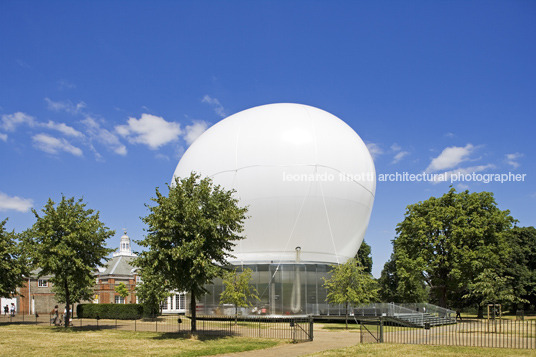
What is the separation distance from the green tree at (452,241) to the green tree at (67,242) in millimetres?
24393

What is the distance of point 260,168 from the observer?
36.8 metres

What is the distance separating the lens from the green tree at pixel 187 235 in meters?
21.8

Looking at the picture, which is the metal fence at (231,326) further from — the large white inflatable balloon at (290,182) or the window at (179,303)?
the window at (179,303)

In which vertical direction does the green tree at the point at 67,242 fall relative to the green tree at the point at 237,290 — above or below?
above

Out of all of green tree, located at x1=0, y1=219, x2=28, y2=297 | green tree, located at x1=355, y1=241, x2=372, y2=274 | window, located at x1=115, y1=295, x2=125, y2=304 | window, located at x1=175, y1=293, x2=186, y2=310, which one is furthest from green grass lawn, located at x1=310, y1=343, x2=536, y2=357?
window, located at x1=115, y1=295, x2=125, y2=304

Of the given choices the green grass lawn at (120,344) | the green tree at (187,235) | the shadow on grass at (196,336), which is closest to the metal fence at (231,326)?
the shadow on grass at (196,336)

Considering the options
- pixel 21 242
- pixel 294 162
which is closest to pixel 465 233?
pixel 294 162

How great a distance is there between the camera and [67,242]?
2725cm

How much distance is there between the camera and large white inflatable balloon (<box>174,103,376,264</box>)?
119 feet

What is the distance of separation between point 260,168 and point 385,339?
1856cm

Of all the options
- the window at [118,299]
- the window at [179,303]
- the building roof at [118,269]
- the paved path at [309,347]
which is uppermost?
the paved path at [309,347]

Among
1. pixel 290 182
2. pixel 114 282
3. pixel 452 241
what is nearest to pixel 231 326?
pixel 290 182

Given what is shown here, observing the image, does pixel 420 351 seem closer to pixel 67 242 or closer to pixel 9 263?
pixel 67 242

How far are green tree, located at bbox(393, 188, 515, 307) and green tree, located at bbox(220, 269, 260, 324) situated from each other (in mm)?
13416
